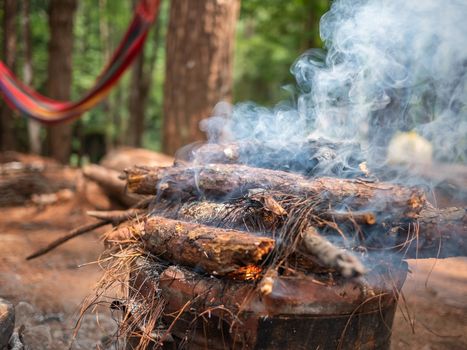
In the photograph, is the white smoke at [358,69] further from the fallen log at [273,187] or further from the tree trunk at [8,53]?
the tree trunk at [8,53]

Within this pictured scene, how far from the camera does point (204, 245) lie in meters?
2.05

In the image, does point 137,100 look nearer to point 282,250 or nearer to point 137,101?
point 137,101

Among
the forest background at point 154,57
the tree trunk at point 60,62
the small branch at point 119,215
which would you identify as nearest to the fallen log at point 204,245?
the small branch at point 119,215

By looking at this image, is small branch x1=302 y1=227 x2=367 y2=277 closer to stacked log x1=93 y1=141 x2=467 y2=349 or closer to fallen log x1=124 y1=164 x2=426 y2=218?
stacked log x1=93 y1=141 x2=467 y2=349

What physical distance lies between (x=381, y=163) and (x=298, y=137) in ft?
1.89

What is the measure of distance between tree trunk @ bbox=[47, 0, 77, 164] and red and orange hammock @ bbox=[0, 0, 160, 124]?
3306mm

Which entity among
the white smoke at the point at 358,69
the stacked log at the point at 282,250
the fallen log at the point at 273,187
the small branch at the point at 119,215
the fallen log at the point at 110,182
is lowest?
the fallen log at the point at 110,182

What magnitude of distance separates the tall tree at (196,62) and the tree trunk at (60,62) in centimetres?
495

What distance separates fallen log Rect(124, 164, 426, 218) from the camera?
2133mm

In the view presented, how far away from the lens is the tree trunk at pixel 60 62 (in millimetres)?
9773

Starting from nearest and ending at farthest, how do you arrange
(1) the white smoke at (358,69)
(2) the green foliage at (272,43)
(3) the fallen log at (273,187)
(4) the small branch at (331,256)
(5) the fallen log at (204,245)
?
1. (4) the small branch at (331,256)
2. (5) the fallen log at (204,245)
3. (3) the fallen log at (273,187)
4. (1) the white smoke at (358,69)
5. (2) the green foliage at (272,43)

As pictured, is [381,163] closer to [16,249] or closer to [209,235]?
[209,235]

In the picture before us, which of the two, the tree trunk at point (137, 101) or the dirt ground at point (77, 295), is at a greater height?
the tree trunk at point (137, 101)

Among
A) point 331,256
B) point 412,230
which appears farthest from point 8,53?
point 331,256
